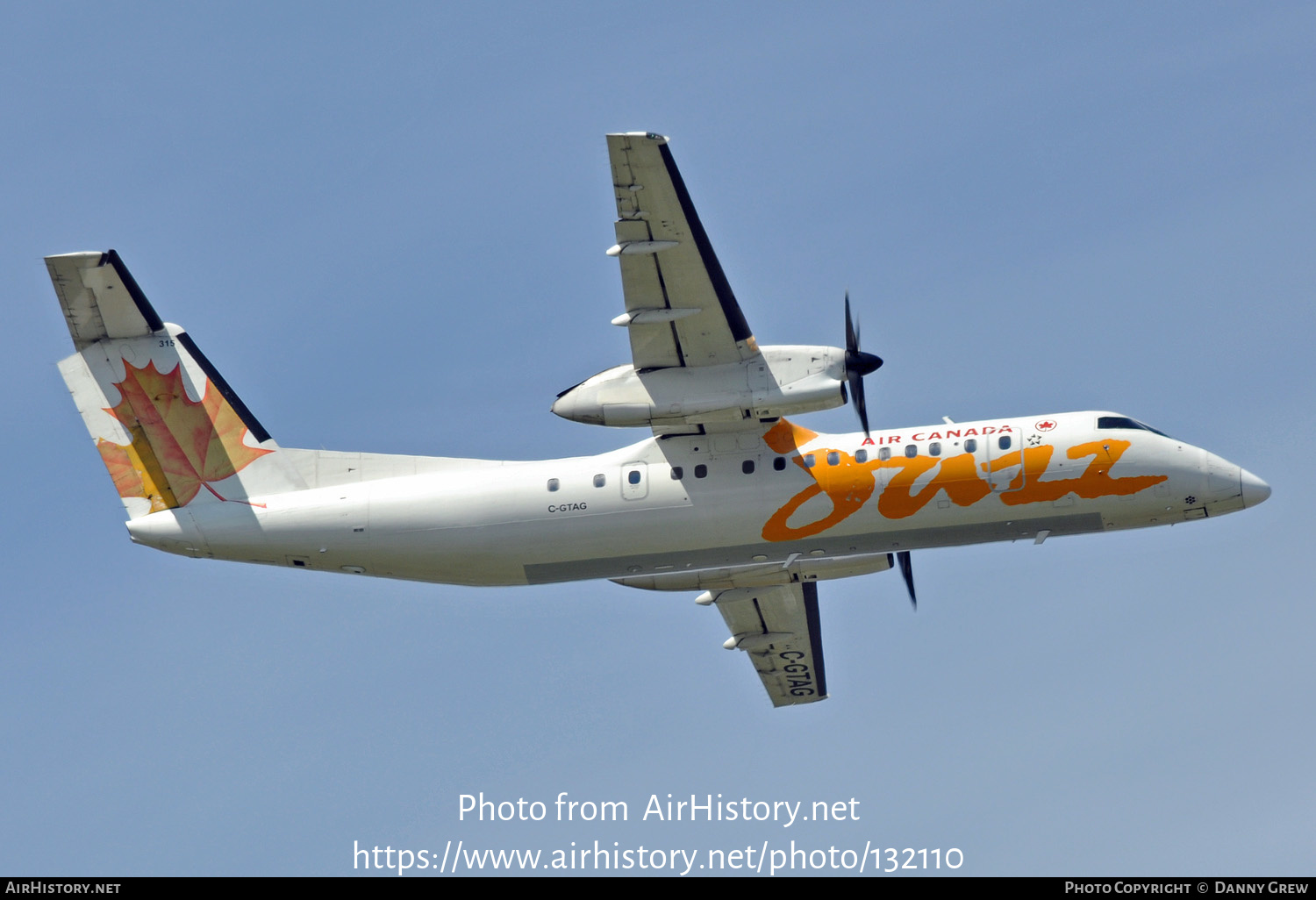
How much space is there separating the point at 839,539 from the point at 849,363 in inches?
109

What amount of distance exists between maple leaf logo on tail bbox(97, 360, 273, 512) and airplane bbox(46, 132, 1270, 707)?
29mm

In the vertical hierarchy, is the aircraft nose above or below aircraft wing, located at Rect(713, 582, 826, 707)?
above

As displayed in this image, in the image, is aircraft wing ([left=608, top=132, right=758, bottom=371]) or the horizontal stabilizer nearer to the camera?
aircraft wing ([left=608, top=132, right=758, bottom=371])

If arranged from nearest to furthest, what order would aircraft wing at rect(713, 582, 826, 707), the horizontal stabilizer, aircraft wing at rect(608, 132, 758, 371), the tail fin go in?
aircraft wing at rect(608, 132, 758, 371) → the horizontal stabilizer → the tail fin → aircraft wing at rect(713, 582, 826, 707)

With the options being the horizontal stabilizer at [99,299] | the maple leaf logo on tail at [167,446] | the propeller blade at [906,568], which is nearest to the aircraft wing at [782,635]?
the propeller blade at [906,568]

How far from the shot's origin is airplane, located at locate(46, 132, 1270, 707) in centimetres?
2389

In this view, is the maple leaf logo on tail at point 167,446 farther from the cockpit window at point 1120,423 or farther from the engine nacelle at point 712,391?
the cockpit window at point 1120,423

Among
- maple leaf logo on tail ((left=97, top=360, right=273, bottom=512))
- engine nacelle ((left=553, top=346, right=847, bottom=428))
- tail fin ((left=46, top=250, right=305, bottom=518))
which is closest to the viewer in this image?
engine nacelle ((left=553, top=346, right=847, bottom=428))

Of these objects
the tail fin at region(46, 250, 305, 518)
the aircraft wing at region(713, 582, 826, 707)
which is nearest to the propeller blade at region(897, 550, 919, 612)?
the aircraft wing at region(713, 582, 826, 707)

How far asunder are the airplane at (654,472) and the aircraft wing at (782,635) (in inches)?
90.2

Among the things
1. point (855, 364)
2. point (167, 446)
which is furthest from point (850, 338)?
point (167, 446)

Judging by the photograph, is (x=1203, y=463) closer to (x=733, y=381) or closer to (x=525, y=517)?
(x=733, y=381)

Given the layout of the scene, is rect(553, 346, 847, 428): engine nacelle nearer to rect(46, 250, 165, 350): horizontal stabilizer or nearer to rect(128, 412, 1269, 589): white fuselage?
rect(128, 412, 1269, 589): white fuselage

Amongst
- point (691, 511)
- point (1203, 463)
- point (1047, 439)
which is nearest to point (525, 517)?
point (691, 511)
